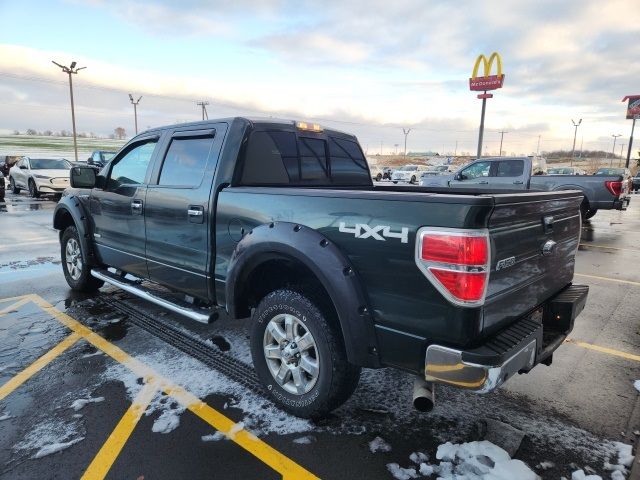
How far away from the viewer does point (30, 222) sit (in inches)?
468

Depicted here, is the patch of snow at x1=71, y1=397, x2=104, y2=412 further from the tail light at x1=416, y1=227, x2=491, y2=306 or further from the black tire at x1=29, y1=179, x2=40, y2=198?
the black tire at x1=29, y1=179, x2=40, y2=198

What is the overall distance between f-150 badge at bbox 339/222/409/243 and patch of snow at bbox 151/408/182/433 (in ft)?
5.54

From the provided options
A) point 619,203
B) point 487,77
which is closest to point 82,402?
point 619,203

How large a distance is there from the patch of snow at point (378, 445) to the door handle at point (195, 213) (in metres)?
2.00

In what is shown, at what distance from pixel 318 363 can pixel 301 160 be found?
1.88 meters

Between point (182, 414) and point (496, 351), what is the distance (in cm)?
207

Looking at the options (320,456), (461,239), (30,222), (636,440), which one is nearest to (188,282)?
(320,456)

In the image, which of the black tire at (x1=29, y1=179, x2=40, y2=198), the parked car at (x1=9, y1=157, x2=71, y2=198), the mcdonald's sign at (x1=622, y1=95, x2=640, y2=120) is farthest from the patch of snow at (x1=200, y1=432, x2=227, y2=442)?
the mcdonald's sign at (x1=622, y1=95, x2=640, y2=120)

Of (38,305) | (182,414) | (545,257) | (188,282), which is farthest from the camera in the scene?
(38,305)

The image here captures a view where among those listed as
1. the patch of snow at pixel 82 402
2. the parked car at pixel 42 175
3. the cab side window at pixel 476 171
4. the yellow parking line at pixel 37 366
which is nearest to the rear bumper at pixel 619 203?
the cab side window at pixel 476 171

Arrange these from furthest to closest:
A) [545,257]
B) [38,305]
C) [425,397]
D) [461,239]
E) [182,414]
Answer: [38,305] < [182,414] < [545,257] < [425,397] < [461,239]

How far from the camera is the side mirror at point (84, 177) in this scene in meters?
4.56

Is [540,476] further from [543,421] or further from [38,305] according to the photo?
[38,305]

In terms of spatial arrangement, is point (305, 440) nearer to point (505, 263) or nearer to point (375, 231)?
point (375, 231)
